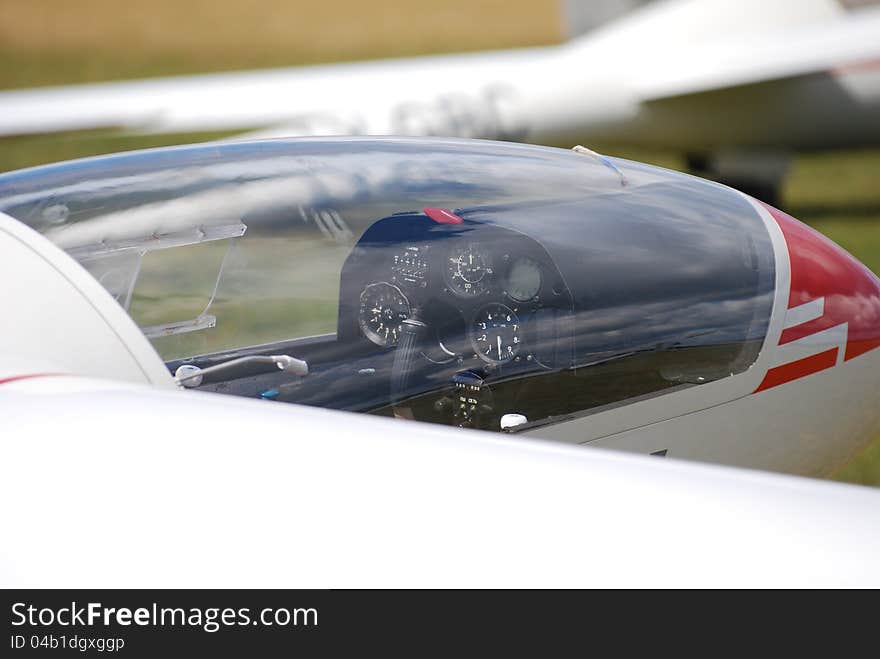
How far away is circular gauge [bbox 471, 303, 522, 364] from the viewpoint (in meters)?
2.05

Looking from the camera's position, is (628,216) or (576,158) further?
(576,158)

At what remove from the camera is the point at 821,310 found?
247 cm

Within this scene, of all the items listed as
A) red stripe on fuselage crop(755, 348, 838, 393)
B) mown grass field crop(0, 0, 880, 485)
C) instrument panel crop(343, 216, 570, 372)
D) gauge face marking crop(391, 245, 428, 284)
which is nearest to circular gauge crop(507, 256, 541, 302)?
instrument panel crop(343, 216, 570, 372)

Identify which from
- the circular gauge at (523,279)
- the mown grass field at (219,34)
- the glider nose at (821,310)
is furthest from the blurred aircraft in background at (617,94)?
the circular gauge at (523,279)

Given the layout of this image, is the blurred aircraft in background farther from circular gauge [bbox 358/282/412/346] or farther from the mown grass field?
circular gauge [bbox 358/282/412/346]

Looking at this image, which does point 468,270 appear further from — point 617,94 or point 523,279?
point 617,94

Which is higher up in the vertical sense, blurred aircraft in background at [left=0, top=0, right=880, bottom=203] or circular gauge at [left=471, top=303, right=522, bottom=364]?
blurred aircraft in background at [left=0, top=0, right=880, bottom=203]

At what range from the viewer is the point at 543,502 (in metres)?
1.10

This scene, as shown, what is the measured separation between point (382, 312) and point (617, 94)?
923cm

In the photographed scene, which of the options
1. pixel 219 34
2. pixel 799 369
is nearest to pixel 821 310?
pixel 799 369

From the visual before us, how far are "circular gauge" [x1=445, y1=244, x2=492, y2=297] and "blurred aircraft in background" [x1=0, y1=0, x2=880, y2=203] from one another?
22.6ft
